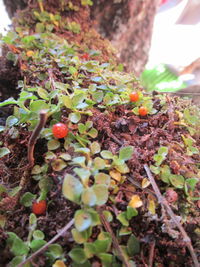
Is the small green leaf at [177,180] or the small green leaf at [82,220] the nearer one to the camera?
the small green leaf at [82,220]

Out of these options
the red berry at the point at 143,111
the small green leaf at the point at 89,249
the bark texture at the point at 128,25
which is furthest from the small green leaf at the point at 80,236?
the bark texture at the point at 128,25

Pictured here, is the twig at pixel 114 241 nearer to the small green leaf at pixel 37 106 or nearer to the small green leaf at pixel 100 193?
the small green leaf at pixel 100 193

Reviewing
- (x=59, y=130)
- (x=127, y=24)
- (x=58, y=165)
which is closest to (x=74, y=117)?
(x=59, y=130)

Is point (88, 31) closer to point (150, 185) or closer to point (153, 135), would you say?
point (153, 135)

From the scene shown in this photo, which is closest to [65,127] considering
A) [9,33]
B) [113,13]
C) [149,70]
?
[9,33]

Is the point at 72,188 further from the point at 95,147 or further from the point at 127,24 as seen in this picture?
the point at 127,24

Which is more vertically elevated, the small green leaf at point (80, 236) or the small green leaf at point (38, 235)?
the small green leaf at point (80, 236)
